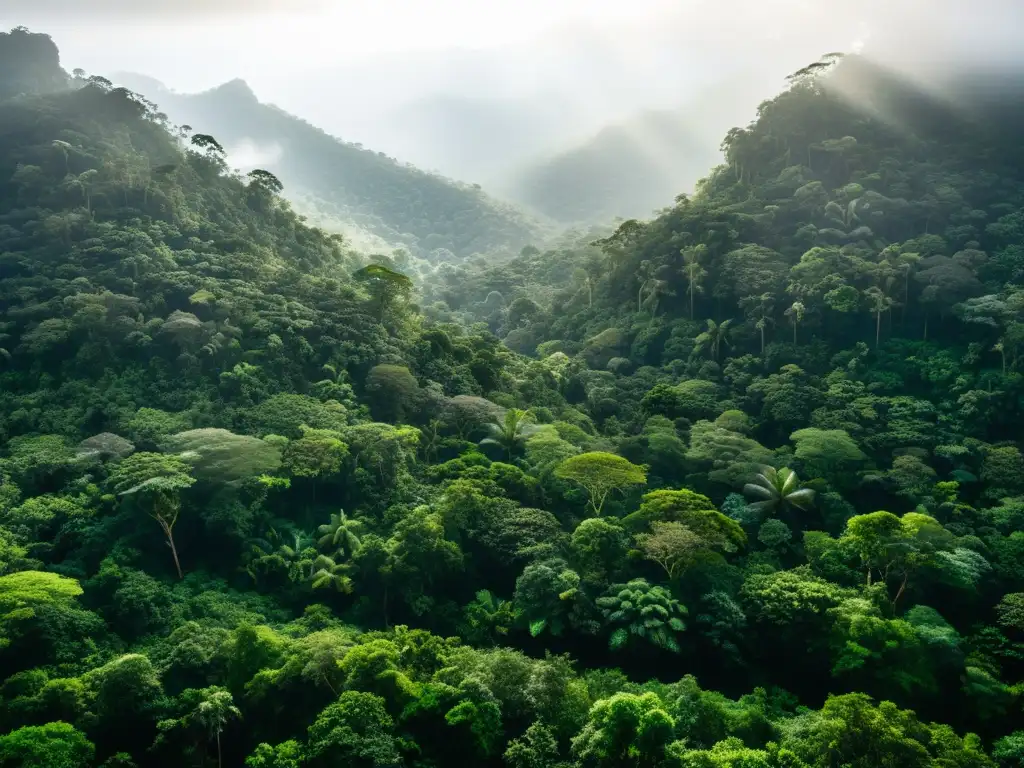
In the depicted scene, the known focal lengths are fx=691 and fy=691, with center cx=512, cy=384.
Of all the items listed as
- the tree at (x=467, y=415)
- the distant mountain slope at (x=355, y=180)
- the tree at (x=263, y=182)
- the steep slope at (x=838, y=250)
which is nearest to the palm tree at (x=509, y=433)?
the tree at (x=467, y=415)

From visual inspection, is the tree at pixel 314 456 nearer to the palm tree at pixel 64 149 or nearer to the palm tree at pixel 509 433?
the palm tree at pixel 509 433

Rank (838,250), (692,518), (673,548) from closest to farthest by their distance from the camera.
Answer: (673,548), (692,518), (838,250)

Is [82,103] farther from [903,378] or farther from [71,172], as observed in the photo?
Result: [903,378]

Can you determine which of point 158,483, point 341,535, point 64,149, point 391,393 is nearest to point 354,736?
point 341,535

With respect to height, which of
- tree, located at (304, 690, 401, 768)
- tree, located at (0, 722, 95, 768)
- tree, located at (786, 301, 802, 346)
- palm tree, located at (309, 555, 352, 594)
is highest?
tree, located at (786, 301, 802, 346)

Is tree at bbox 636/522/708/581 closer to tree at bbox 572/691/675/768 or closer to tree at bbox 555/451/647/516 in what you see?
tree at bbox 555/451/647/516

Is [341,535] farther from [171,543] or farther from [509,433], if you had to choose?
[509,433]

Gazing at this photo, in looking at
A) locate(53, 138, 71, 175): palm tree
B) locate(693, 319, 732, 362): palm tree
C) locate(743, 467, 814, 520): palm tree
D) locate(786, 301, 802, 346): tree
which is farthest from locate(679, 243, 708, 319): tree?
locate(53, 138, 71, 175): palm tree
